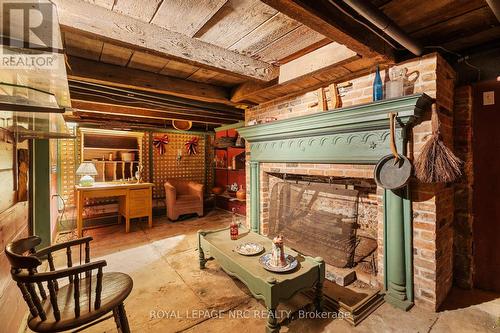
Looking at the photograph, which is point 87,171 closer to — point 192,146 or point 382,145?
point 192,146

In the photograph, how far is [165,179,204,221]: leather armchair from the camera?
5352 mm

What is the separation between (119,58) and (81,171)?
9.00ft

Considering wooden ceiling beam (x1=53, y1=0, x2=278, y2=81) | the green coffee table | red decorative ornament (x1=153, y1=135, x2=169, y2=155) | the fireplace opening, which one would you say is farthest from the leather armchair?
wooden ceiling beam (x1=53, y1=0, x2=278, y2=81)

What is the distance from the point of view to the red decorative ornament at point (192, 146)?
6715 millimetres

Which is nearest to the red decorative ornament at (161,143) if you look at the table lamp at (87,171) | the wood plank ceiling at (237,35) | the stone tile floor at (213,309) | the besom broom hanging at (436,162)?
the table lamp at (87,171)

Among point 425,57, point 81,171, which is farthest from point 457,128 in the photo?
point 81,171

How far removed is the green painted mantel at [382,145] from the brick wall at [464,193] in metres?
0.71

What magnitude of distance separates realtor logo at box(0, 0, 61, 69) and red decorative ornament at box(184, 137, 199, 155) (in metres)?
5.20

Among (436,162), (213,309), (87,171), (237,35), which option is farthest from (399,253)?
(87,171)

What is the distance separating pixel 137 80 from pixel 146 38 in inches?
40.0

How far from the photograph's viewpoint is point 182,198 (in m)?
5.55

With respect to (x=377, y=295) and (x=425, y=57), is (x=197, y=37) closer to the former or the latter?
(x=425, y=57)

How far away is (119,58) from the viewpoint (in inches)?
97.2

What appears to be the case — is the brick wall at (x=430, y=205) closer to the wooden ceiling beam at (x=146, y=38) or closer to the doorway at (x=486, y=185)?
the doorway at (x=486, y=185)
